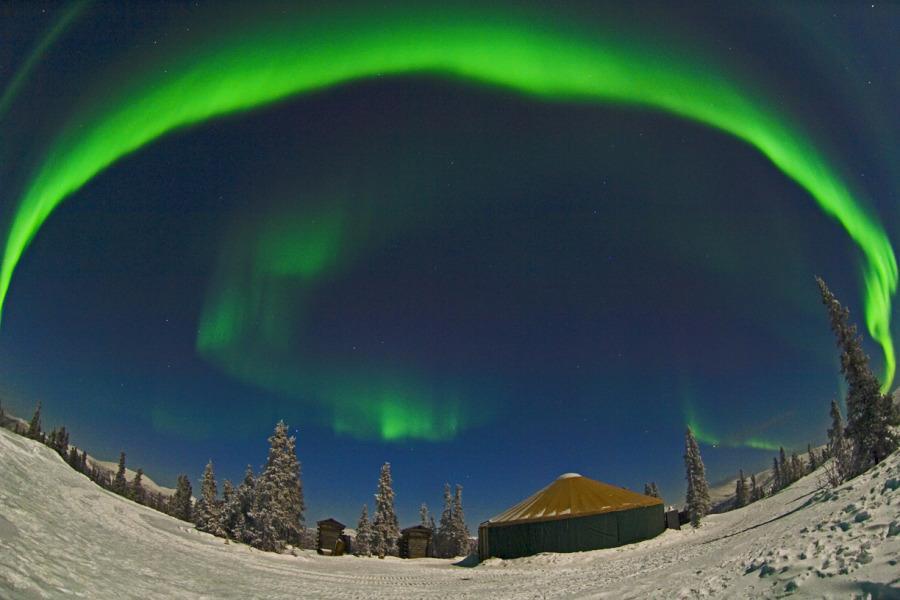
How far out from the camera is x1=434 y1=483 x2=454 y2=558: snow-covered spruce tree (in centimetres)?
7613

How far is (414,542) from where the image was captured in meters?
55.5

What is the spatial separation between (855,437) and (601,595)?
28.9m

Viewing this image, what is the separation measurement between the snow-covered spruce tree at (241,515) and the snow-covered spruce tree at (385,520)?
18.9 meters

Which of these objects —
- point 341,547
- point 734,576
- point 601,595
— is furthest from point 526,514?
point 734,576

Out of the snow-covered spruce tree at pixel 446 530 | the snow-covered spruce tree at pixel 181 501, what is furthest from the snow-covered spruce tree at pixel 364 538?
the snow-covered spruce tree at pixel 181 501

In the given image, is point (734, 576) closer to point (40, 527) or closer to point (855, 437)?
point (40, 527)

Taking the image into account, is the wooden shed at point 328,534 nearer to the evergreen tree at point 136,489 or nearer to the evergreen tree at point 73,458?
the evergreen tree at point 73,458

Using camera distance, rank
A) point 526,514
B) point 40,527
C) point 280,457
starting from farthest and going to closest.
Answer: point 280,457
point 526,514
point 40,527

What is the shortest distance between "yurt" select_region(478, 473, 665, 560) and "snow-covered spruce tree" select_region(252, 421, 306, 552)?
64.0 feet

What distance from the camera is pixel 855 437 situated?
97.0ft

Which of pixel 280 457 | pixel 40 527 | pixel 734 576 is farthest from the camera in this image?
pixel 280 457

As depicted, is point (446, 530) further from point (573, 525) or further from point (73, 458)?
point (73, 458)

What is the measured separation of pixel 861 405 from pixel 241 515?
5208 cm

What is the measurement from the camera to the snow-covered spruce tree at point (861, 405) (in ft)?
93.4
